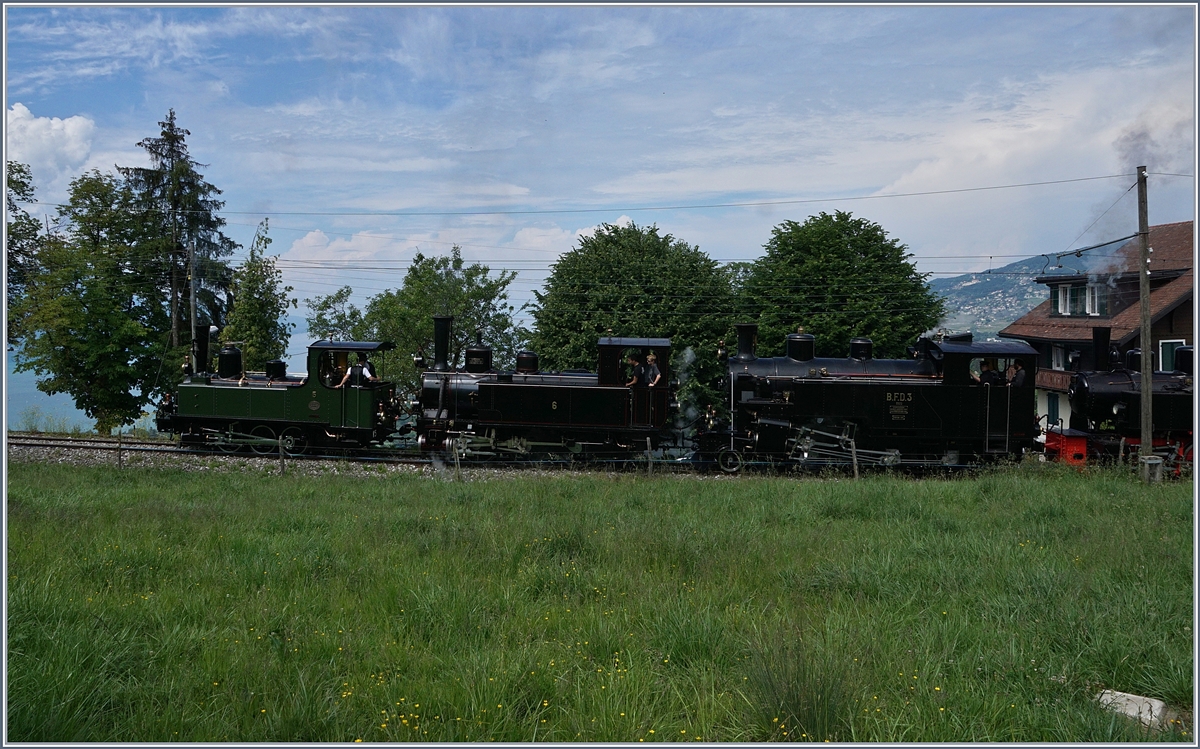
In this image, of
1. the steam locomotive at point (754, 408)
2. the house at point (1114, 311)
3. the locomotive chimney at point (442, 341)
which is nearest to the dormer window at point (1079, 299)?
the house at point (1114, 311)

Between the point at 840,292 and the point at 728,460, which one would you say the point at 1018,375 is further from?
the point at 840,292

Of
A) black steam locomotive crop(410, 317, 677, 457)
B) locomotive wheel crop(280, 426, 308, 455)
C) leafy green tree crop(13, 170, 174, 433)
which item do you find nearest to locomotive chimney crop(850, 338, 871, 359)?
black steam locomotive crop(410, 317, 677, 457)

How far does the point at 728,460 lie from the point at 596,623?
1210 cm

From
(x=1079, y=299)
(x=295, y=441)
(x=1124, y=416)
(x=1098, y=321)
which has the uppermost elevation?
(x=1079, y=299)

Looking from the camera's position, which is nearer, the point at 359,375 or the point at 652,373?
the point at 652,373

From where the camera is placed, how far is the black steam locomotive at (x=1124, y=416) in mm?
17094

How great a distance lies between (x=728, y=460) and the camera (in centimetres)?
1744

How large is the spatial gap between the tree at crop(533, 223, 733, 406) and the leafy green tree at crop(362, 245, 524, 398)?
3129mm

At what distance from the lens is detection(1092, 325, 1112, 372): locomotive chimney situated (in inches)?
715

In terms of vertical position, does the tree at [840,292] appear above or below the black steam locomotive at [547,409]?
above

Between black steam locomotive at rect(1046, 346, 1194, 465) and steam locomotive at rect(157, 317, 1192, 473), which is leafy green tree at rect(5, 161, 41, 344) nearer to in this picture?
steam locomotive at rect(157, 317, 1192, 473)

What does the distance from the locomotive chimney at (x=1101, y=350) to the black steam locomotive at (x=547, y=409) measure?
32.4 feet

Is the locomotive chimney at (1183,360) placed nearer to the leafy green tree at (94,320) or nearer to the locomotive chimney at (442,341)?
the locomotive chimney at (442,341)

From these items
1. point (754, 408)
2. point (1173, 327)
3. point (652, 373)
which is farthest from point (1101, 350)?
point (1173, 327)
